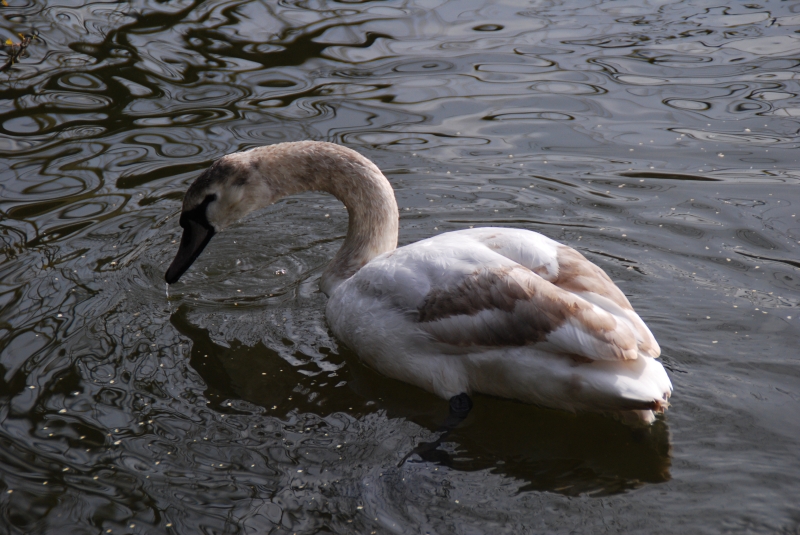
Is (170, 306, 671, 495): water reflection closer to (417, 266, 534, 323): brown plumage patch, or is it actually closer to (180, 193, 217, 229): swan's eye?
(417, 266, 534, 323): brown plumage patch

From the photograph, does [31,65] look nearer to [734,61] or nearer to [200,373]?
[200,373]

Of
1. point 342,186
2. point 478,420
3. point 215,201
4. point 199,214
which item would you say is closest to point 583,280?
point 478,420

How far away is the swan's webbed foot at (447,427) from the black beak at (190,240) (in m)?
2.17

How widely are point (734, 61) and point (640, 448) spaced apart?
6.04 metres

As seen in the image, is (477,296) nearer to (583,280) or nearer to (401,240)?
(583,280)

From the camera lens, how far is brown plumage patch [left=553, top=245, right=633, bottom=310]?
4.23 metres

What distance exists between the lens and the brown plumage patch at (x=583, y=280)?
167 inches

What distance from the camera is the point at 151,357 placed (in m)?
4.97

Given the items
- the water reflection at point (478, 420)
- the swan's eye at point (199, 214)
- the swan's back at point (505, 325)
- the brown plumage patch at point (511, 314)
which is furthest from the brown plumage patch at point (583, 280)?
the swan's eye at point (199, 214)

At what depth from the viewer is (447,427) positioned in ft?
14.1

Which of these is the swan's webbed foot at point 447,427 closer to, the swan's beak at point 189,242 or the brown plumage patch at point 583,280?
the brown plumage patch at point 583,280

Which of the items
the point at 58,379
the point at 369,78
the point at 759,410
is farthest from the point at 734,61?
the point at 58,379

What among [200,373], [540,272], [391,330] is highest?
[540,272]

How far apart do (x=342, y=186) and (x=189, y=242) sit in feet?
3.58
